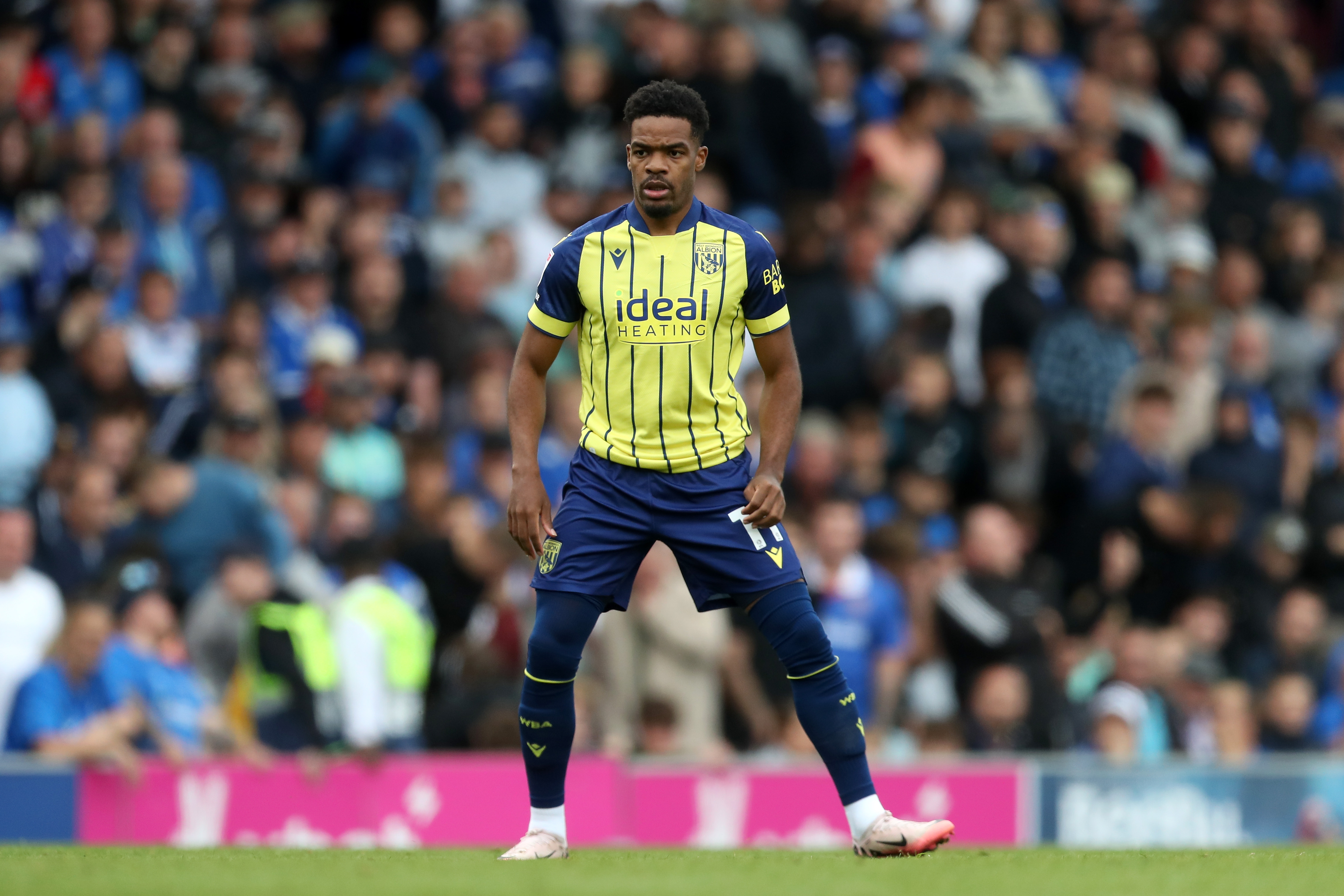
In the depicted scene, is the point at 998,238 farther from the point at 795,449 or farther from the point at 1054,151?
the point at 795,449

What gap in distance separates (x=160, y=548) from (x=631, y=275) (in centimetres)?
580

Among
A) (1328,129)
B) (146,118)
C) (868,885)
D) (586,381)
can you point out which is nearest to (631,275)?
(586,381)

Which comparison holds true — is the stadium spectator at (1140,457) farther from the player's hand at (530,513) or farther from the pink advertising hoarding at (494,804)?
the player's hand at (530,513)

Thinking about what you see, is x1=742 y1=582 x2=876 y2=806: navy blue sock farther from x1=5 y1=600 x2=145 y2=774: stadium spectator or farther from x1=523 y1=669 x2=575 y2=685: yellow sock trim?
x1=5 y1=600 x2=145 y2=774: stadium spectator

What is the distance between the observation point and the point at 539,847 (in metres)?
6.79

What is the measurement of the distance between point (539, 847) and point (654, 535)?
1.12 m

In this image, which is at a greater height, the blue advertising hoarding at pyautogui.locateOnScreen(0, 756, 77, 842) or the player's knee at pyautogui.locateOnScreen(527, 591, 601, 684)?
the player's knee at pyautogui.locateOnScreen(527, 591, 601, 684)

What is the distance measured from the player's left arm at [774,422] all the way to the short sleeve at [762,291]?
0.04 meters

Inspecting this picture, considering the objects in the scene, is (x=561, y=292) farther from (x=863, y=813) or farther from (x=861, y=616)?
(x=861, y=616)

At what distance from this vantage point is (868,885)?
5.75 meters

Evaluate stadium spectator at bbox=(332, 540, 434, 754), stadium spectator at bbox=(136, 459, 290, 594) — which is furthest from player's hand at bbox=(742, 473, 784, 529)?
stadium spectator at bbox=(136, 459, 290, 594)

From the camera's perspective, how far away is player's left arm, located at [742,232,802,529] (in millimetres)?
6703

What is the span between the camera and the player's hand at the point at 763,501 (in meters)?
6.69

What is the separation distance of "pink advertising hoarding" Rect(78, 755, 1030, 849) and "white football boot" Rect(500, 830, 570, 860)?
9.93ft
